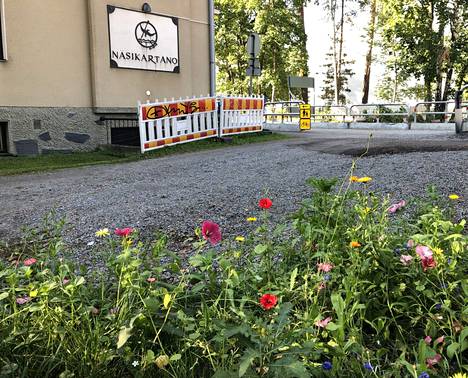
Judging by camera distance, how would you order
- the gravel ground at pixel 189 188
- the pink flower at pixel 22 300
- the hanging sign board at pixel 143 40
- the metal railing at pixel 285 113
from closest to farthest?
the pink flower at pixel 22 300 → the gravel ground at pixel 189 188 → the hanging sign board at pixel 143 40 → the metal railing at pixel 285 113

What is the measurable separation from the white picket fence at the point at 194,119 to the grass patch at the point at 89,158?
0.25m

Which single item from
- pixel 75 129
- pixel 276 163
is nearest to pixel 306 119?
pixel 75 129

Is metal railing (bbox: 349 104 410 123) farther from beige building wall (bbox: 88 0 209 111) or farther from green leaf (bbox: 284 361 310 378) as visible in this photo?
green leaf (bbox: 284 361 310 378)

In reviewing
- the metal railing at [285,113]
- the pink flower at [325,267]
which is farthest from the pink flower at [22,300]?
the metal railing at [285,113]

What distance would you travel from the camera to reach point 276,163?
7.64 metres

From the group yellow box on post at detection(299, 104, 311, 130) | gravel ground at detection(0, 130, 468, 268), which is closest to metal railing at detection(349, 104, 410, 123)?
yellow box on post at detection(299, 104, 311, 130)

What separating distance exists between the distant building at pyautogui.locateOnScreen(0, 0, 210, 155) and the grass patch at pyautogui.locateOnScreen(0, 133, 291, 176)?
689 mm

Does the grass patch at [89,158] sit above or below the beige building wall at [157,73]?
below

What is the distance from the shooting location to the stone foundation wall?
1028 cm

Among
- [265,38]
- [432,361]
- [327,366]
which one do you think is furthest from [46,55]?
[265,38]

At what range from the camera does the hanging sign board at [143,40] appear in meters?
11.9

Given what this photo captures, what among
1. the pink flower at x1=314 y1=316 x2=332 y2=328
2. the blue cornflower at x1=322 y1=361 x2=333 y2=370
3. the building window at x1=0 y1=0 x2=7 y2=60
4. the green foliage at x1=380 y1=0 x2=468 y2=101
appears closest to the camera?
the blue cornflower at x1=322 y1=361 x2=333 y2=370

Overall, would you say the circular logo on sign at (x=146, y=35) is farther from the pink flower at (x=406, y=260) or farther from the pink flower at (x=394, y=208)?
the pink flower at (x=406, y=260)

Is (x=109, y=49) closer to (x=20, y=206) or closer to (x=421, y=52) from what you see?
(x=20, y=206)
